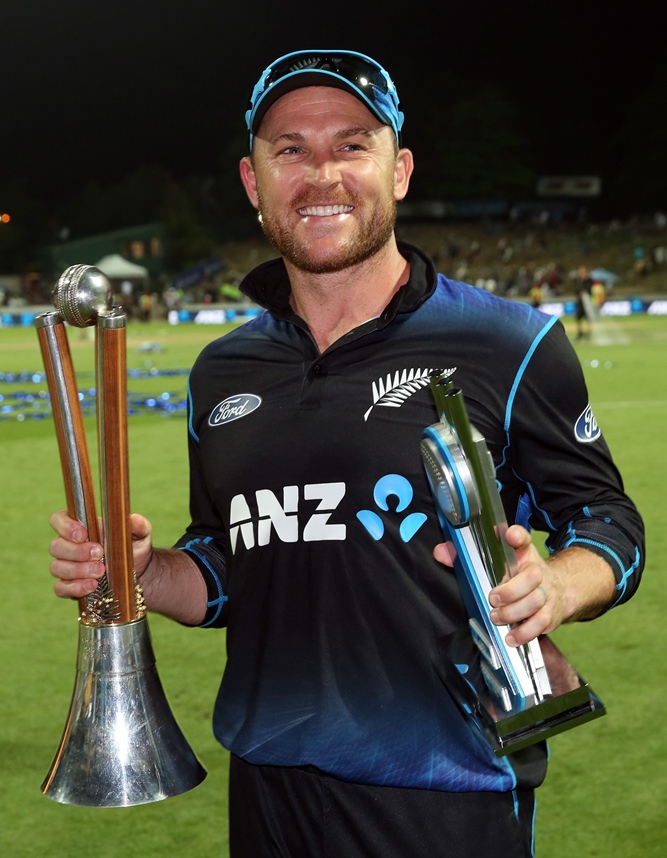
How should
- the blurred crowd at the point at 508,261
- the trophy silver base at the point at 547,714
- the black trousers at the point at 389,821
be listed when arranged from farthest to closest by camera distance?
the blurred crowd at the point at 508,261, the black trousers at the point at 389,821, the trophy silver base at the point at 547,714

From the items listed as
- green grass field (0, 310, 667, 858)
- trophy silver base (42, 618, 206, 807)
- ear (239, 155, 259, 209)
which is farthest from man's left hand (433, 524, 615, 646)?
green grass field (0, 310, 667, 858)

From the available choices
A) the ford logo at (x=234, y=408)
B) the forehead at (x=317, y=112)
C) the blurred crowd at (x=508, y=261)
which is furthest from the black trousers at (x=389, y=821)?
the blurred crowd at (x=508, y=261)

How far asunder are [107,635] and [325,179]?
99 cm

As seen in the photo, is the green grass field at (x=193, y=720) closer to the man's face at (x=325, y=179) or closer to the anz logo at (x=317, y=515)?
the anz logo at (x=317, y=515)

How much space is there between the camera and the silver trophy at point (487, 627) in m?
1.56

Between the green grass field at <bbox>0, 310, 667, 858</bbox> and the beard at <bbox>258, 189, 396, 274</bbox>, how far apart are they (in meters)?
2.52

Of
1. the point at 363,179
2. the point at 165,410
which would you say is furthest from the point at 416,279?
the point at 165,410

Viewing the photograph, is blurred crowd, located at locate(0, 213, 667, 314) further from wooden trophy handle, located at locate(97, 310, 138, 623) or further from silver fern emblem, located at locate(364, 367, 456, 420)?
wooden trophy handle, located at locate(97, 310, 138, 623)

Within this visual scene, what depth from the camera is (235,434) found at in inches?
96.3

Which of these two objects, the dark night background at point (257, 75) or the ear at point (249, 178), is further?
the dark night background at point (257, 75)

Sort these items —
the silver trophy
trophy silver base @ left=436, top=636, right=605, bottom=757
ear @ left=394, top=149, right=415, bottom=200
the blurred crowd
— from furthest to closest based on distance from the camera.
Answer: the blurred crowd, ear @ left=394, top=149, right=415, bottom=200, trophy silver base @ left=436, top=636, right=605, bottom=757, the silver trophy

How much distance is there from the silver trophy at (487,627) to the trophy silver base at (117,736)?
515 mm

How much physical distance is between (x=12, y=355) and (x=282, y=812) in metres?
26.6

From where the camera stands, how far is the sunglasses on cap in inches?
94.6
